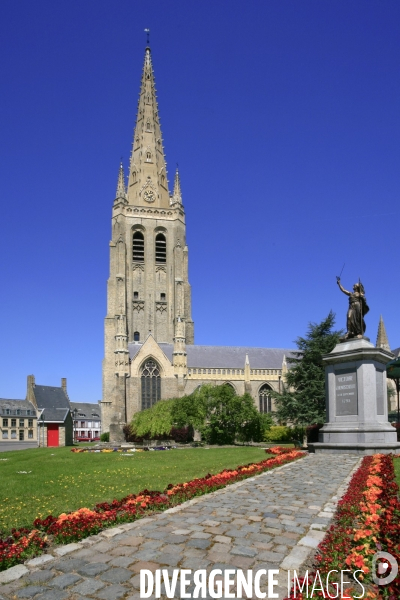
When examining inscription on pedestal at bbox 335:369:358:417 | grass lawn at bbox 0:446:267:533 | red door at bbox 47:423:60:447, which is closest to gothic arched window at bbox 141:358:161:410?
red door at bbox 47:423:60:447

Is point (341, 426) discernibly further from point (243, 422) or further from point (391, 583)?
point (243, 422)

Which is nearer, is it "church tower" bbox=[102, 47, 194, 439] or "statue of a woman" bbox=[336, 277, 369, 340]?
"statue of a woman" bbox=[336, 277, 369, 340]

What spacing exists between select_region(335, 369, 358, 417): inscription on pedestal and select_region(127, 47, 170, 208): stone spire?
54.9m

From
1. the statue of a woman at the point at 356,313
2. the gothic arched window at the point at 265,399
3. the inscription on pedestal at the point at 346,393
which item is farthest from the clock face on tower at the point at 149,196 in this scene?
the inscription on pedestal at the point at 346,393

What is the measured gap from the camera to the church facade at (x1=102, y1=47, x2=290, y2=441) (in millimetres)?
57656

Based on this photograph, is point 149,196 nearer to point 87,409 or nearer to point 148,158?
point 148,158

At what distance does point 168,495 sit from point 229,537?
330 centimetres

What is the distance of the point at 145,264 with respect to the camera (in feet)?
219

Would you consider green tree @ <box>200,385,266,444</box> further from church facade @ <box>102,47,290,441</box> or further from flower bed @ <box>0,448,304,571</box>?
flower bed @ <box>0,448,304,571</box>

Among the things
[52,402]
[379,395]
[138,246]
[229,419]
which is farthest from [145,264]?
[379,395]

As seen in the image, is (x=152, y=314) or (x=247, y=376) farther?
(x=152, y=314)

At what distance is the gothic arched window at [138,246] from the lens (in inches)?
2657

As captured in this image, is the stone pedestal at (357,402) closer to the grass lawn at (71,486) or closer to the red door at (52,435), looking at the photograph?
the grass lawn at (71,486)

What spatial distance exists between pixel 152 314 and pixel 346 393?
4772 cm
